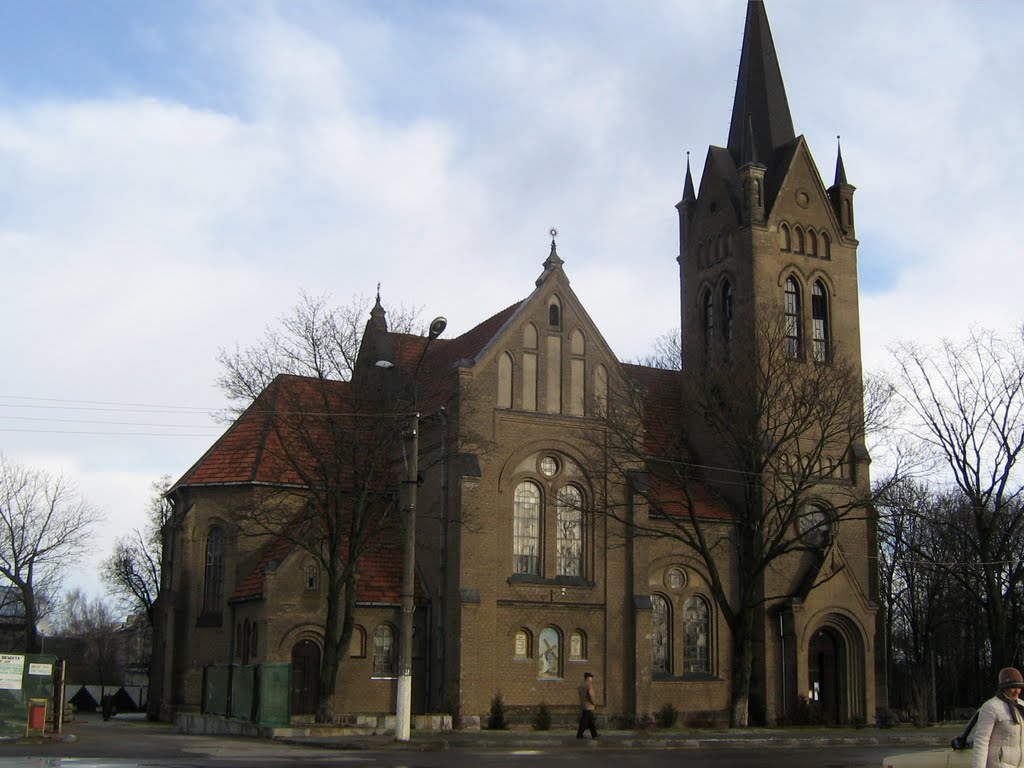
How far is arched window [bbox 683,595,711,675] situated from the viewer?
40.4 metres

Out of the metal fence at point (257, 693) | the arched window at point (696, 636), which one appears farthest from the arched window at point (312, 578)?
the arched window at point (696, 636)

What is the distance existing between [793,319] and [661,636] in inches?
522

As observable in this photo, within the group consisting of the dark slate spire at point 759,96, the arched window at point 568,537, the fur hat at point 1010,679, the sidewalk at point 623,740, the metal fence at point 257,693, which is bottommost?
the sidewalk at point 623,740

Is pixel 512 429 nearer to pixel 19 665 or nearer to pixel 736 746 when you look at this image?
pixel 736 746

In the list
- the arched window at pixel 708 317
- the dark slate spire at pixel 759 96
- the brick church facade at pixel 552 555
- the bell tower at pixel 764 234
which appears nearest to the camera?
the brick church facade at pixel 552 555

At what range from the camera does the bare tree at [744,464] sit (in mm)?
35438

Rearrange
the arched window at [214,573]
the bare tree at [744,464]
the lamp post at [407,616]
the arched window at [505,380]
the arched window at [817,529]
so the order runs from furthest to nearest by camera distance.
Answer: the arched window at [817,529], the arched window at [214,573], the arched window at [505,380], the bare tree at [744,464], the lamp post at [407,616]

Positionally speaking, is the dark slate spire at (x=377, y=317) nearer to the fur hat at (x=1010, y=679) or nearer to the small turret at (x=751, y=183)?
the small turret at (x=751, y=183)

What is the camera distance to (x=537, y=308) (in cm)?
3866

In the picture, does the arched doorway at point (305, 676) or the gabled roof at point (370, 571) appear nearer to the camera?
the arched doorway at point (305, 676)

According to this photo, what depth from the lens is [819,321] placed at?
149ft

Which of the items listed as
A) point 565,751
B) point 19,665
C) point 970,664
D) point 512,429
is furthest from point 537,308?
point 970,664

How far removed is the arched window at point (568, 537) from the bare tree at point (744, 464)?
128cm

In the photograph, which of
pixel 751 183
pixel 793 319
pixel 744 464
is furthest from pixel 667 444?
pixel 751 183
